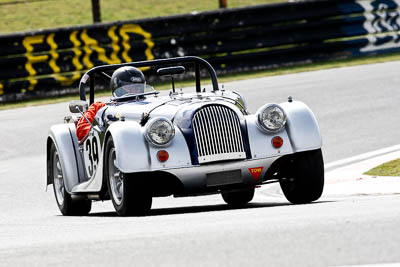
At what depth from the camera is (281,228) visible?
6.01m

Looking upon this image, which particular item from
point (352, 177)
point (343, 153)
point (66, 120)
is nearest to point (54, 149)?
A: point (66, 120)

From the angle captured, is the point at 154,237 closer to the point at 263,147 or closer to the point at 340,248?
the point at 340,248

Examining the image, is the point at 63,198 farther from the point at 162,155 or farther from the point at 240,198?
the point at 162,155

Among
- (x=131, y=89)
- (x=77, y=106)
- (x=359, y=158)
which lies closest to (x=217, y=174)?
(x=131, y=89)

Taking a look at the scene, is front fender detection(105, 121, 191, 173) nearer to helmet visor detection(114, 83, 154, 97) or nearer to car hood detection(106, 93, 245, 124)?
car hood detection(106, 93, 245, 124)

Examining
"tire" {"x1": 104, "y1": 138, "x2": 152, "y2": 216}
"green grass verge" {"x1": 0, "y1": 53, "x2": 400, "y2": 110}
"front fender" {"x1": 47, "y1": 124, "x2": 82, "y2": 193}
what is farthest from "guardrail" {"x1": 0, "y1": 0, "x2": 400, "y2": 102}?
"tire" {"x1": 104, "y1": 138, "x2": 152, "y2": 216}

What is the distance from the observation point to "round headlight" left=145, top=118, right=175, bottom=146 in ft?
26.9

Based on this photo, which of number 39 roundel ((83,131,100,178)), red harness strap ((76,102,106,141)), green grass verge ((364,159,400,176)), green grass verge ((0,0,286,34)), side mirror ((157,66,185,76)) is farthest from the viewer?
green grass verge ((0,0,286,34))

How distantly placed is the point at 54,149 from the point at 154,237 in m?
4.58

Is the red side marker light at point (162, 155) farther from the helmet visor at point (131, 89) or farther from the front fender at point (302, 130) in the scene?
the helmet visor at point (131, 89)

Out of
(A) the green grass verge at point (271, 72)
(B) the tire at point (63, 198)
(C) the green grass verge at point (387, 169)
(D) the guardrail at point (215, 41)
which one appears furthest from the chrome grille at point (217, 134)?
(D) the guardrail at point (215, 41)

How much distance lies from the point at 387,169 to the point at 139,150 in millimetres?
3516

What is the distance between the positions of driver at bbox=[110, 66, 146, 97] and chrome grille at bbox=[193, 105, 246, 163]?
1574mm

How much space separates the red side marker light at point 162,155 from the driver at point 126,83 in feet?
5.84
